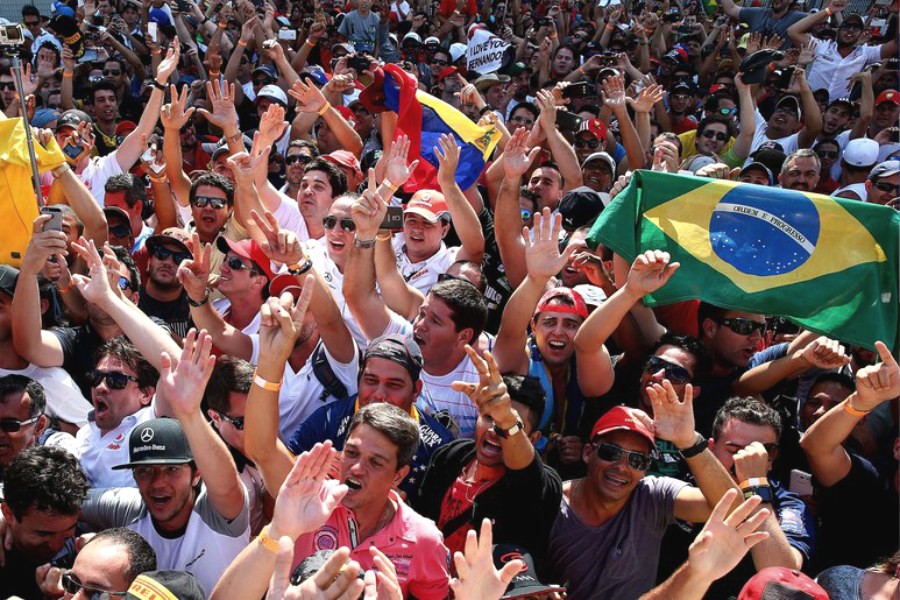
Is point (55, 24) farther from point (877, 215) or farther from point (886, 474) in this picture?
point (886, 474)

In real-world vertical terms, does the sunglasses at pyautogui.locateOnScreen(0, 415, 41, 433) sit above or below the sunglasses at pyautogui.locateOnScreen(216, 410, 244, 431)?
below

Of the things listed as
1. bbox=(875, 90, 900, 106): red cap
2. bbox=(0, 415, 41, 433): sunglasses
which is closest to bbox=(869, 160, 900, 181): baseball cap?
bbox=(875, 90, 900, 106): red cap

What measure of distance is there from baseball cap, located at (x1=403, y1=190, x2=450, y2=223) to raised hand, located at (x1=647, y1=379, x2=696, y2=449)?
2304 mm

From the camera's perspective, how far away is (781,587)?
2.60 meters

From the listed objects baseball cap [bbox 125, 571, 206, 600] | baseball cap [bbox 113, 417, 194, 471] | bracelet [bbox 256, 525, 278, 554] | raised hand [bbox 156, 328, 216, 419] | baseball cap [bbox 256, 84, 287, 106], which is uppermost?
raised hand [bbox 156, 328, 216, 419]

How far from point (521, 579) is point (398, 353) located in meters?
1.07

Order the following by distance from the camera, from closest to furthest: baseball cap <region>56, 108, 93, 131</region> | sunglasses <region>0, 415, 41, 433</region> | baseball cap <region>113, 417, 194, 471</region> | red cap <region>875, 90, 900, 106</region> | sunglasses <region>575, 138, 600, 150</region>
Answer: baseball cap <region>113, 417, 194, 471</region>
sunglasses <region>0, 415, 41, 433</region>
baseball cap <region>56, 108, 93, 131</region>
sunglasses <region>575, 138, 600, 150</region>
red cap <region>875, 90, 900, 106</region>

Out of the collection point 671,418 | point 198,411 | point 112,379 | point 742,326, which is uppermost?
point 198,411

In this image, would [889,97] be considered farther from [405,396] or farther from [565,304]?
[405,396]

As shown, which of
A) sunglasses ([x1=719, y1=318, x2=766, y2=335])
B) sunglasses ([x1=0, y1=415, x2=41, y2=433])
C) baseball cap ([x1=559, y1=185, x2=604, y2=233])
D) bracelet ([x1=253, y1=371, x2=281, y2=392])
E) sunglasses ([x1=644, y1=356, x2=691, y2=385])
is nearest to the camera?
bracelet ([x1=253, y1=371, x2=281, y2=392])

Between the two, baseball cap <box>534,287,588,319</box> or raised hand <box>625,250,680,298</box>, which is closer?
raised hand <box>625,250,680,298</box>

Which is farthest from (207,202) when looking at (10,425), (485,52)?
(485,52)

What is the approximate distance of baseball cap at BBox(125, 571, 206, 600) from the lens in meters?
2.49

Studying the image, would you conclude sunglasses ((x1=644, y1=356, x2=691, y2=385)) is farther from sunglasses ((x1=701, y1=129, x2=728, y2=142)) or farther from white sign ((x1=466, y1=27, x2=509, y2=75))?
white sign ((x1=466, y1=27, x2=509, y2=75))
